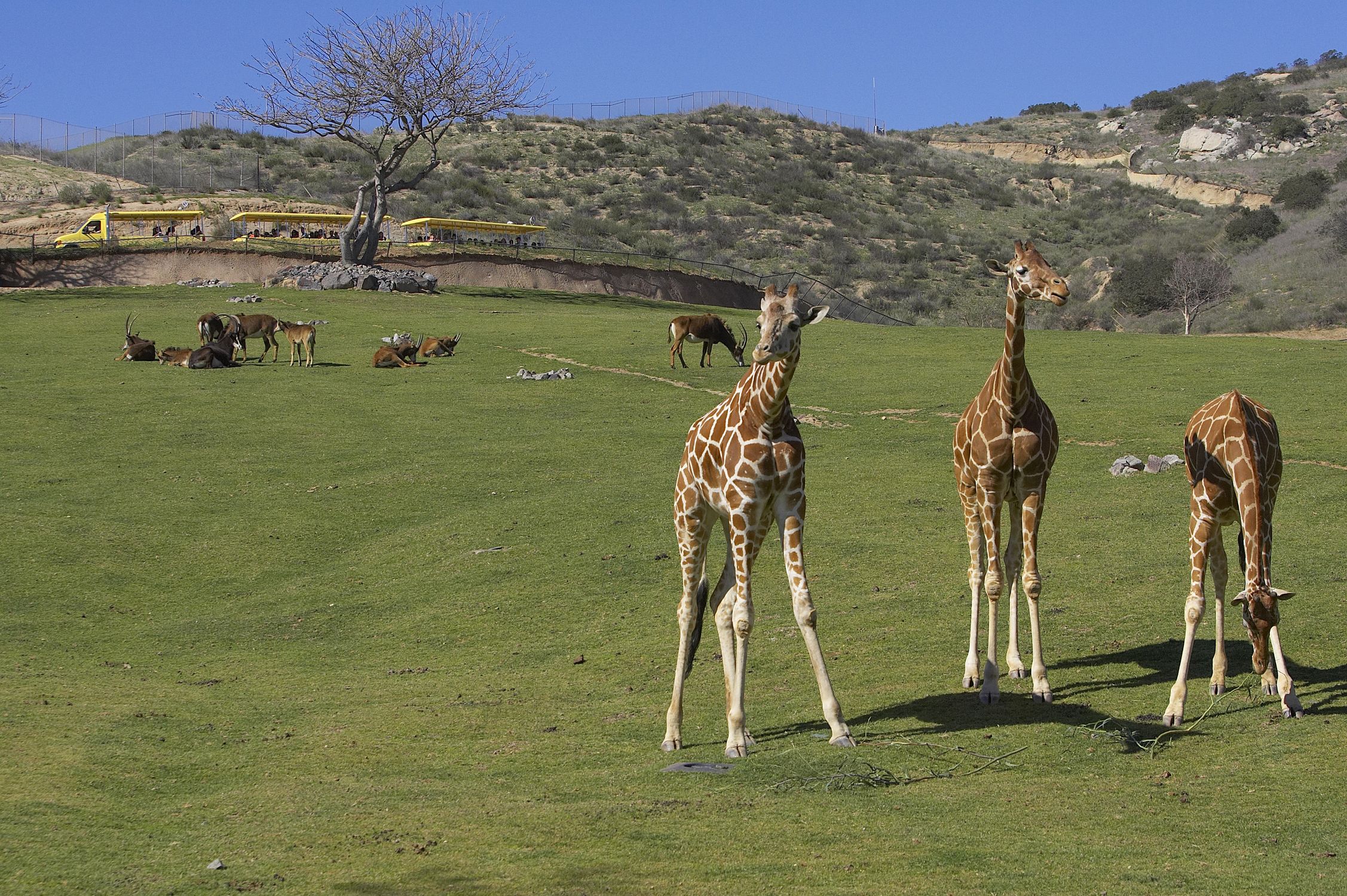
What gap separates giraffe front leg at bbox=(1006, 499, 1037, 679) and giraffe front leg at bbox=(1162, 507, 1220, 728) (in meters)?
1.29

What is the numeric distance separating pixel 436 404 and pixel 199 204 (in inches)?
1698

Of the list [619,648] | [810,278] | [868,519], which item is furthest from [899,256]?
[619,648]

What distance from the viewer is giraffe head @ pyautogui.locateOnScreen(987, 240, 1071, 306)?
385 inches

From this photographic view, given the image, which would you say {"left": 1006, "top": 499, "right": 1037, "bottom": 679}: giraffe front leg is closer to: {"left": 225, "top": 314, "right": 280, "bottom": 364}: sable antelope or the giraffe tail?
the giraffe tail

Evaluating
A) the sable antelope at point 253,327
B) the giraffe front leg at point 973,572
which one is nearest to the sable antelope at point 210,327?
the sable antelope at point 253,327

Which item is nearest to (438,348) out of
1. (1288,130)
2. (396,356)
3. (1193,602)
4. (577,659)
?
(396,356)

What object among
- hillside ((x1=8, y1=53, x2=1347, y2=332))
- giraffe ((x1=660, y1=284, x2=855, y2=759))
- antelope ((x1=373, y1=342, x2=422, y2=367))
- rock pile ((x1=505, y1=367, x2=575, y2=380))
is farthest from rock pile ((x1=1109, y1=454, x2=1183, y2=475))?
hillside ((x1=8, y1=53, x2=1347, y2=332))

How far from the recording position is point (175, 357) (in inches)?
1316

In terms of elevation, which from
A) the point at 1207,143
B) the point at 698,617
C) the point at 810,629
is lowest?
the point at 698,617

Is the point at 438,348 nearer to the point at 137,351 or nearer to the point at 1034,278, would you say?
the point at 137,351

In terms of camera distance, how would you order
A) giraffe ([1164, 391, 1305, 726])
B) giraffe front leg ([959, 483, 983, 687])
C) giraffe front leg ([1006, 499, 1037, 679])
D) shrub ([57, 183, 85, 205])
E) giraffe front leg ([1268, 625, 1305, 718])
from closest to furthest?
giraffe ([1164, 391, 1305, 726]) → giraffe front leg ([1268, 625, 1305, 718]) → giraffe front leg ([959, 483, 983, 687]) → giraffe front leg ([1006, 499, 1037, 679]) → shrub ([57, 183, 85, 205])

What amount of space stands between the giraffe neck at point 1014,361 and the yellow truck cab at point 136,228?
51247mm

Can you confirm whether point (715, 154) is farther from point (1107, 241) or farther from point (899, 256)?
point (1107, 241)

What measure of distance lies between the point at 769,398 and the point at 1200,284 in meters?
50.2
